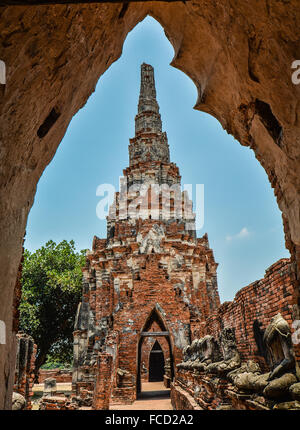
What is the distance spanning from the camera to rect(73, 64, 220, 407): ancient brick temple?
11.8m

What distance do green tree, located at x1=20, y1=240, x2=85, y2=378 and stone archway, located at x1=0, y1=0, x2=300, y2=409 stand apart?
20915 millimetres

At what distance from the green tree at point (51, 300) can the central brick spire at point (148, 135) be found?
11.0 metres

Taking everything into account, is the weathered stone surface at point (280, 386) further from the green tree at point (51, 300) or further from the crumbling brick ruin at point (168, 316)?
the green tree at point (51, 300)

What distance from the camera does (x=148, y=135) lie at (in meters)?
28.7

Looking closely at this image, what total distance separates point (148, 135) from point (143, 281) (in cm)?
1839

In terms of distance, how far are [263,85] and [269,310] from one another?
372 cm

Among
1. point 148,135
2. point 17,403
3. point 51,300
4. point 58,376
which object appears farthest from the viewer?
point 148,135

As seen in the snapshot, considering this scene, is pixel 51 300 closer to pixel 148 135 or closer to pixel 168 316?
pixel 168 316

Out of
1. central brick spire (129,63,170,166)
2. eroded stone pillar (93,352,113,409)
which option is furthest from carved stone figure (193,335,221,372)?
central brick spire (129,63,170,166)

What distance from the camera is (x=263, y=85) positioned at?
8.56 ft

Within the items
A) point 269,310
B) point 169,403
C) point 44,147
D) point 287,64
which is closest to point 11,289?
point 44,147

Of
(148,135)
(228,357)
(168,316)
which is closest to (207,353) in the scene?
(228,357)

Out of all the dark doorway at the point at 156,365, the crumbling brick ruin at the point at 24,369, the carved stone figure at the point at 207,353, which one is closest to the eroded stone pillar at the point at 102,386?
the crumbling brick ruin at the point at 24,369
